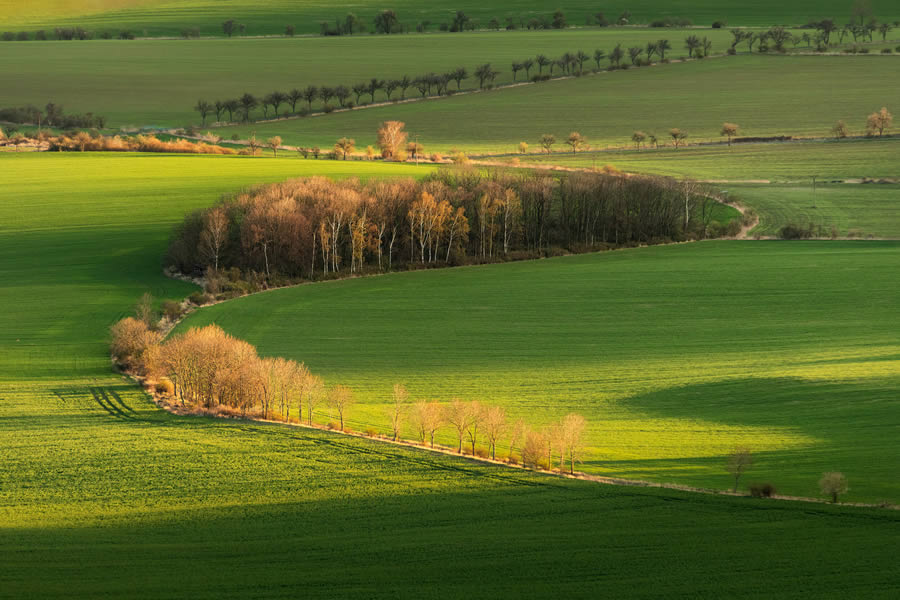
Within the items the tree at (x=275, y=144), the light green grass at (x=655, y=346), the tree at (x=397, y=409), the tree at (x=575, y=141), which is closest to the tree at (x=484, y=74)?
the tree at (x=575, y=141)

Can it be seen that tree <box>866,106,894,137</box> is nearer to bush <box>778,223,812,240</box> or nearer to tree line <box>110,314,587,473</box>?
bush <box>778,223,812,240</box>

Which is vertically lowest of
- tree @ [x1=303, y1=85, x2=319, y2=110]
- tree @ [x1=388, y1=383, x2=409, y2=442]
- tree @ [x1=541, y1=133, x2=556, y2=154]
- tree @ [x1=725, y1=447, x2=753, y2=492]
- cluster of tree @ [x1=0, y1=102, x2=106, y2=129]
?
tree @ [x1=388, y1=383, x2=409, y2=442]

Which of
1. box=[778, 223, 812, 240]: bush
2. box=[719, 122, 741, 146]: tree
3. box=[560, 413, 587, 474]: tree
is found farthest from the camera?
box=[719, 122, 741, 146]: tree

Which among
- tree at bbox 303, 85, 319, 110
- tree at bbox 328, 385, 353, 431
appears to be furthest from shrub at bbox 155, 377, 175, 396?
tree at bbox 303, 85, 319, 110

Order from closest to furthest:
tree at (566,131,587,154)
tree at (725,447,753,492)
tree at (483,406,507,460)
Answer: tree at (725,447,753,492), tree at (483,406,507,460), tree at (566,131,587,154)

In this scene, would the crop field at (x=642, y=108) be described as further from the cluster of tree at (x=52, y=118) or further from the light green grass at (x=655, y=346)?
the light green grass at (x=655, y=346)

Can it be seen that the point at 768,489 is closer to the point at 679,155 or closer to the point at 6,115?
the point at 679,155
